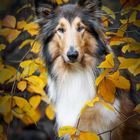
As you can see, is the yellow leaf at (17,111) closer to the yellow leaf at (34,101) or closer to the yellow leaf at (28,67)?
the yellow leaf at (34,101)

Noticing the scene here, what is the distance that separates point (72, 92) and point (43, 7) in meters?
0.57

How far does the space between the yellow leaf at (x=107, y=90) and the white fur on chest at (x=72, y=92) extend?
17 centimetres

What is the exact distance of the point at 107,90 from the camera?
2924mm

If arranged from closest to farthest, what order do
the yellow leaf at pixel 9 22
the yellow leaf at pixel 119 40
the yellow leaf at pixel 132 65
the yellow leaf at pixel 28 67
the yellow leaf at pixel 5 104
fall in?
the yellow leaf at pixel 132 65 → the yellow leaf at pixel 119 40 → the yellow leaf at pixel 5 104 → the yellow leaf at pixel 28 67 → the yellow leaf at pixel 9 22

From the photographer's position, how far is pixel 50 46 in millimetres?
3092

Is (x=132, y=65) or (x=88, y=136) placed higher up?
(x=132, y=65)

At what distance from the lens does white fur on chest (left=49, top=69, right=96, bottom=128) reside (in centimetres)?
313

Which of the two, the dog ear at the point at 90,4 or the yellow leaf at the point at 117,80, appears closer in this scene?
the yellow leaf at the point at 117,80

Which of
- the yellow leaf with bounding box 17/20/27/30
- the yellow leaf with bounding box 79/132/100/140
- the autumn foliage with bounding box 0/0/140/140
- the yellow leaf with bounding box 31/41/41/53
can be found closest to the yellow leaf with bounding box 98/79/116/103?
the autumn foliage with bounding box 0/0/140/140

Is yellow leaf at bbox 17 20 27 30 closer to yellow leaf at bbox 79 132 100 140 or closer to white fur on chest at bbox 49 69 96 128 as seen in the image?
white fur on chest at bbox 49 69 96 128

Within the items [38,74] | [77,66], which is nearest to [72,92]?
[77,66]

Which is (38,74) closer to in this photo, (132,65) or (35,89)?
(35,89)

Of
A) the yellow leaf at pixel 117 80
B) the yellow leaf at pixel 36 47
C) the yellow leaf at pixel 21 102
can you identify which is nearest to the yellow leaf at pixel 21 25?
the yellow leaf at pixel 36 47

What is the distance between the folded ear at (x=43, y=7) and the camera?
122 inches
